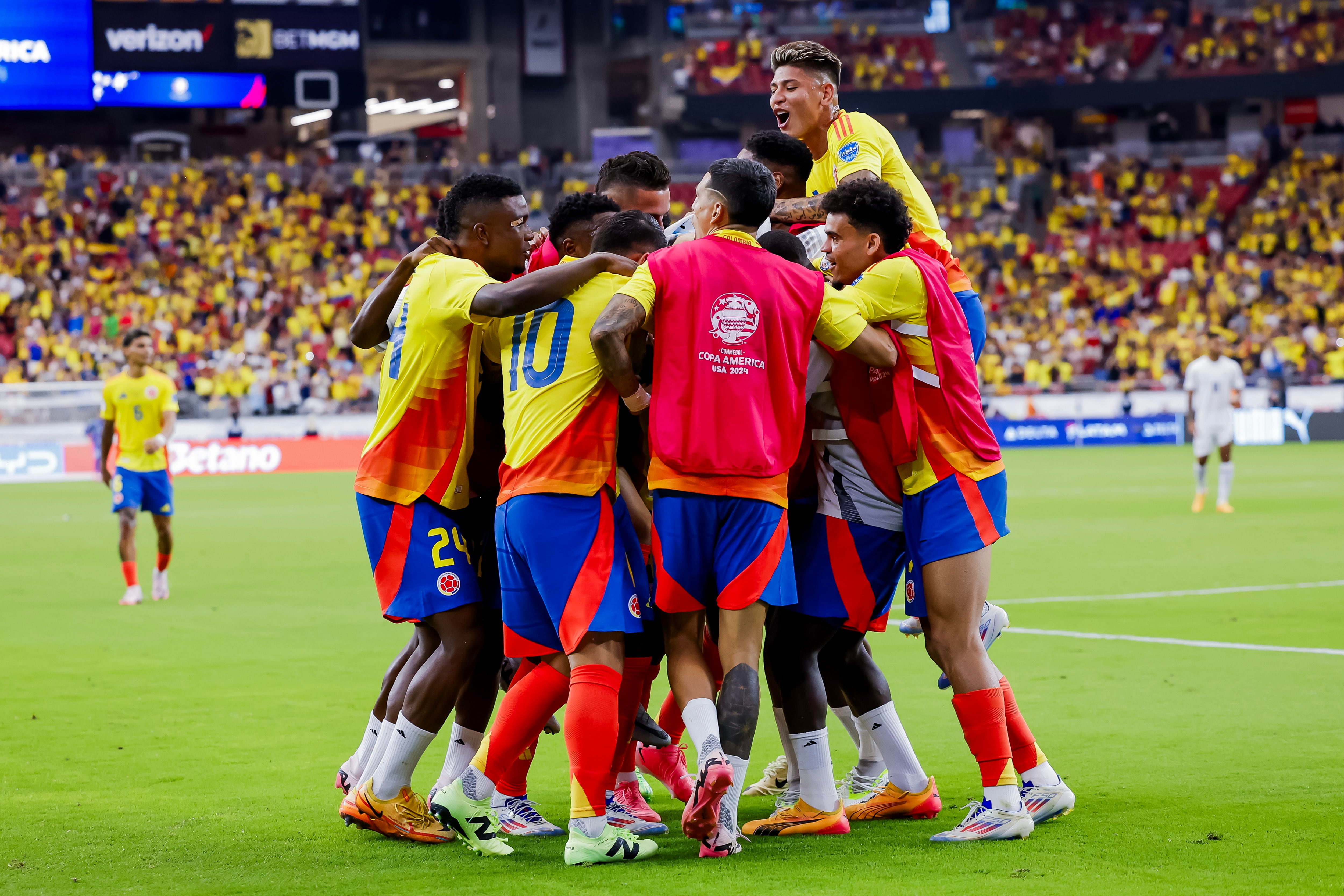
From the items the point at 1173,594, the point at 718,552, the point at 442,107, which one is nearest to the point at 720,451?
the point at 718,552

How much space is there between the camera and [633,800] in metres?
5.98

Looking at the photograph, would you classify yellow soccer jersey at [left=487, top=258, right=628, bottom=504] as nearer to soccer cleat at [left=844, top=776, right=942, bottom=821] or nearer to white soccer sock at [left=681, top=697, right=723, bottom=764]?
white soccer sock at [left=681, top=697, right=723, bottom=764]

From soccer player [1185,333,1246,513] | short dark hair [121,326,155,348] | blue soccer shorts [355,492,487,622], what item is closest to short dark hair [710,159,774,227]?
blue soccer shorts [355,492,487,622]

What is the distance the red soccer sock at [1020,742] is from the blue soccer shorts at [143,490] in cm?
934

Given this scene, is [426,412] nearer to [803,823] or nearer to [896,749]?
[803,823]

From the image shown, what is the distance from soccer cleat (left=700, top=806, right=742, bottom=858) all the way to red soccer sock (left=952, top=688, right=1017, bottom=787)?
3.14 feet

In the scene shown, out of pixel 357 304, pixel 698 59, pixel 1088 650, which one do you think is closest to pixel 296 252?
pixel 357 304

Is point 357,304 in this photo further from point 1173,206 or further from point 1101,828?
point 1101,828

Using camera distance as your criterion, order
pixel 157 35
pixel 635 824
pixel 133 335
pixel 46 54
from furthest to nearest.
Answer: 1. pixel 157 35
2. pixel 46 54
3. pixel 133 335
4. pixel 635 824

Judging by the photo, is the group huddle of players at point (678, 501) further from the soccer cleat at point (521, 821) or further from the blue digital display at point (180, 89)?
the blue digital display at point (180, 89)

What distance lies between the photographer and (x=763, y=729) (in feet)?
25.5

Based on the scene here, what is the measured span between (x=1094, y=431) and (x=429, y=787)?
3008cm

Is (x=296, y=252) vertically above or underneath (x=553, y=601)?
above

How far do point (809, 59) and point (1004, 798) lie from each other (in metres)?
3.19
